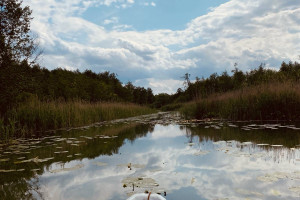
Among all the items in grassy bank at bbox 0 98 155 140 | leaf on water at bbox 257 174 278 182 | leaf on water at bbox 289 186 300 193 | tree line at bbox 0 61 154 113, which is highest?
tree line at bbox 0 61 154 113

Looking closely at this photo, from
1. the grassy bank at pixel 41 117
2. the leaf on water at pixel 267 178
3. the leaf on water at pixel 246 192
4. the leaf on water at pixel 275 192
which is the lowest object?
the leaf on water at pixel 275 192

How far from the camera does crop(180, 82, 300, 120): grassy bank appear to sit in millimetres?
8797

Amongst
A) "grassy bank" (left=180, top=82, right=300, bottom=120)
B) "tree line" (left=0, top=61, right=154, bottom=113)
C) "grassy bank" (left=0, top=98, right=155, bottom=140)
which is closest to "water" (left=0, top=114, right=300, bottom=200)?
"grassy bank" (left=0, top=98, right=155, bottom=140)

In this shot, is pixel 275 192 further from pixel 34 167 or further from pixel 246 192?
pixel 34 167

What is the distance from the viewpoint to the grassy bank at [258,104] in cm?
880

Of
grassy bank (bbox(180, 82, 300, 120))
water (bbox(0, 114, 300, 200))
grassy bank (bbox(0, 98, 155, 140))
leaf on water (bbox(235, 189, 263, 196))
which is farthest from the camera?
grassy bank (bbox(180, 82, 300, 120))

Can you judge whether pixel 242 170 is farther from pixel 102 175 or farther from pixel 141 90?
pixel 141 90

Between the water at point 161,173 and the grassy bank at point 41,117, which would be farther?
the grassy bank at point 41,117

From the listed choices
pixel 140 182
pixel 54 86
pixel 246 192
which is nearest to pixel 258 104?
pixel 246 192

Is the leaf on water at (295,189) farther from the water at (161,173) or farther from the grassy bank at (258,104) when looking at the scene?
the grassy bank at (258,104)

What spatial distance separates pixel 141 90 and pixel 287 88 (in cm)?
5299

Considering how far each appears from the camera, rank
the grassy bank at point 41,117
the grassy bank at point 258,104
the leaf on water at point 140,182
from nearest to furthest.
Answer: the leaf on water at point 140,182
the grassy bank at point 41,117
the grassy bank at point 258,104

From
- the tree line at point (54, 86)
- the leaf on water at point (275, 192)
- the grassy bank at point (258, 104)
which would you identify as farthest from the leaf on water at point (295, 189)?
the tree line at point (54, 86)

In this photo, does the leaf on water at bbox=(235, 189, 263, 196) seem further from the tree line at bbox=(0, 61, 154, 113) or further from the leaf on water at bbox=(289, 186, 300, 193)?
the tree line at bbox=(0, 61, 154, 113)
